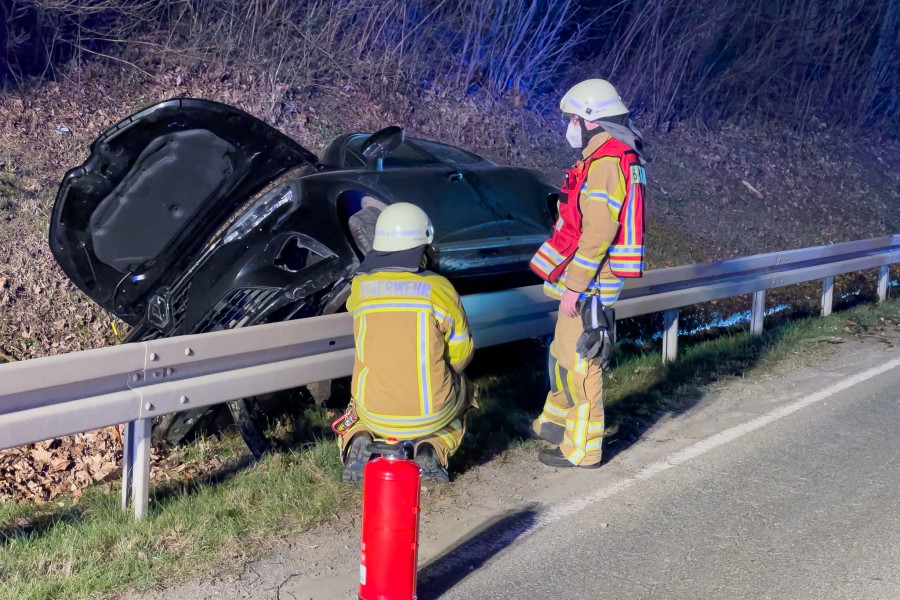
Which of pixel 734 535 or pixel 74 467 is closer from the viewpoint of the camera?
pixel 734 535

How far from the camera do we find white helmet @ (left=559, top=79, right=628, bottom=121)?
497 cm

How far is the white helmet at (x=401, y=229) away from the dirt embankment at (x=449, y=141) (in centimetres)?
227

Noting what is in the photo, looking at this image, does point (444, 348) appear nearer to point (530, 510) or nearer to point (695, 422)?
point (530, 510)

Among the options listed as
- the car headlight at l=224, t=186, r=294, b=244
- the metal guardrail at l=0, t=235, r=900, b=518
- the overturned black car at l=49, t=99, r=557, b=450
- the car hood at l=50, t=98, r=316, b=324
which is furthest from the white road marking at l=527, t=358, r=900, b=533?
the car hood at l=50, t=98, r=316, b=324

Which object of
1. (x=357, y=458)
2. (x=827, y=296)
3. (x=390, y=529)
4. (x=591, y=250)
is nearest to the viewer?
(x=390, y=529)

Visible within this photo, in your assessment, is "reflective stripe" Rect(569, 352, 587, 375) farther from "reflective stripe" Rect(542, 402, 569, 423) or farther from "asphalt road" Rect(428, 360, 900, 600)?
"asphalt road" Rect(428, 360, 900, 600)

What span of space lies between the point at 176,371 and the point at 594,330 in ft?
6.84

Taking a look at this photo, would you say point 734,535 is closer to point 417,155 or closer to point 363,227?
point 363,227

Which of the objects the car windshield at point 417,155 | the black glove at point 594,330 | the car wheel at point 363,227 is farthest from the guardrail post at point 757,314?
the car wheel at point 363,227

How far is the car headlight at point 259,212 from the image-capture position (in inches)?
218

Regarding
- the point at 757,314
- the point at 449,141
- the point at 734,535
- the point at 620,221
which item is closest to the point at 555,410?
the point at 620,221

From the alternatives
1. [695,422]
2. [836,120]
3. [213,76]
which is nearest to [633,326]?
[695,422]

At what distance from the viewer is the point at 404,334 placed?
4195 millimetres

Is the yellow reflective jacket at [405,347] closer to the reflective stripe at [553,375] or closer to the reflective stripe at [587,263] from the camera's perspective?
the reflective stripe at [587,263]
